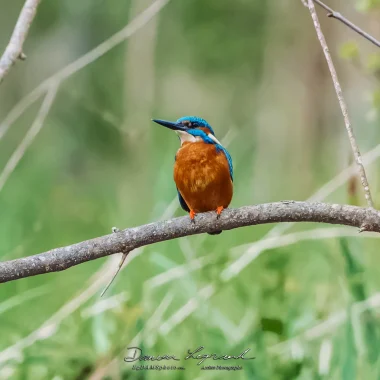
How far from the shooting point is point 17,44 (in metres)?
1.61

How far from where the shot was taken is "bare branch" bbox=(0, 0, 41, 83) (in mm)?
1577

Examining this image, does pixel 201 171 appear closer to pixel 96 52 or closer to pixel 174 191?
pixel 174 191

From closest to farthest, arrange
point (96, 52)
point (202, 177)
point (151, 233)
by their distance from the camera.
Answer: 1. point (151, 233)
2. point (202, 177)
3. point (96, 52)

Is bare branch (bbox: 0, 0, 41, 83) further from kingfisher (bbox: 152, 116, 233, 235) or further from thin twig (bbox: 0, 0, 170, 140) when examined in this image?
thin twig (bbox: 0, 0, 170, 140)

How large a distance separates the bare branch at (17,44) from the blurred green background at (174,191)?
2.71ft

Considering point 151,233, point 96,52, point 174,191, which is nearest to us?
point 151,233

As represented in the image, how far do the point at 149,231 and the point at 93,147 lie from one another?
2.36m

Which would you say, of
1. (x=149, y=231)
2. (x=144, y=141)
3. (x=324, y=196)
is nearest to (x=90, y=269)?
(x=144, y=141)

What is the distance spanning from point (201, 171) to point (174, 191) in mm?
737

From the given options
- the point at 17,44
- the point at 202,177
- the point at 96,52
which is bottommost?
the point at 202,177

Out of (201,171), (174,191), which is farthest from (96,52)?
(201,171)

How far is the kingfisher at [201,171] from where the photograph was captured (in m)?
1.50

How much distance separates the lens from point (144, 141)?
312cm

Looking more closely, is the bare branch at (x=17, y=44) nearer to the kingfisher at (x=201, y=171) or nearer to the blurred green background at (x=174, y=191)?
the kingfisher at (x=201, y=171)
